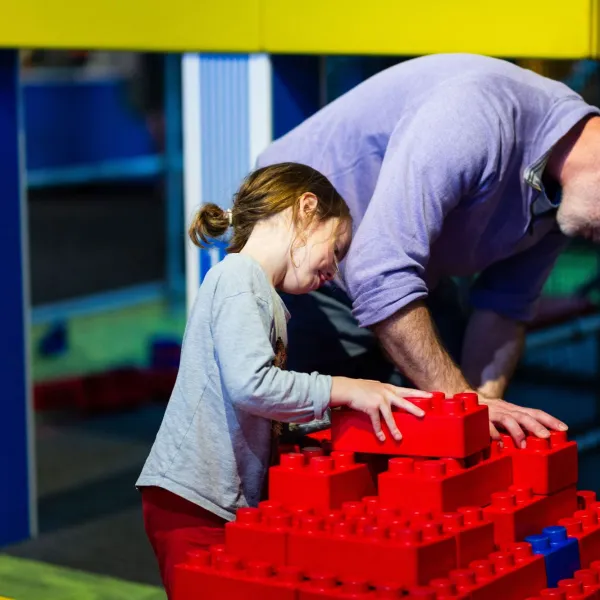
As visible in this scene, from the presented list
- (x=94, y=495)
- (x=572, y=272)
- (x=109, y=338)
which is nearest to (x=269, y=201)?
(x=94, y=495)

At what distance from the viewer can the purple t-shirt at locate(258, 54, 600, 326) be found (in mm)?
2936

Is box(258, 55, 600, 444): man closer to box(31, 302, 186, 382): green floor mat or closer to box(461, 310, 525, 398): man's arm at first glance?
box(461, 310, 525, 398): man's arm

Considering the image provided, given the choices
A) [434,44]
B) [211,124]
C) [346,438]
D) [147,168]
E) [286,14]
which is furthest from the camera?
[147,168]

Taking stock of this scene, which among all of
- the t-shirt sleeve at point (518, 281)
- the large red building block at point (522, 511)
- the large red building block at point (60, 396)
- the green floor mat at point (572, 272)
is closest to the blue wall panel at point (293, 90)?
the t-shirt sleeve at point (518, 281)

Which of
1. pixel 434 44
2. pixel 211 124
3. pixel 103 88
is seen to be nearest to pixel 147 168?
Result: pixel 103 88

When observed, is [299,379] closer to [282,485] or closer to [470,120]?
[282,485]

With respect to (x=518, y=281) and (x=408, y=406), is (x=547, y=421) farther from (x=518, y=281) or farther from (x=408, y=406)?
(x=518, y=281)

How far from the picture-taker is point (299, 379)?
2.49 meters

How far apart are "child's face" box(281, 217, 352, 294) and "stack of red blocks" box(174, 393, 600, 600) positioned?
30 centimetres

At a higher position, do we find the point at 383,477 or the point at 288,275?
the point at 288,275

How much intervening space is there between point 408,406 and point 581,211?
94 centimetres

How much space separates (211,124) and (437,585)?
2263 millimetres

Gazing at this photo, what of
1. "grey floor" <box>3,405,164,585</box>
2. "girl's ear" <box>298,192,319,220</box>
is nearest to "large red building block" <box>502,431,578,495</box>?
"girl's ear" <box>298,192,319,220</box>

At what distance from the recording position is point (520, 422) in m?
2.72
